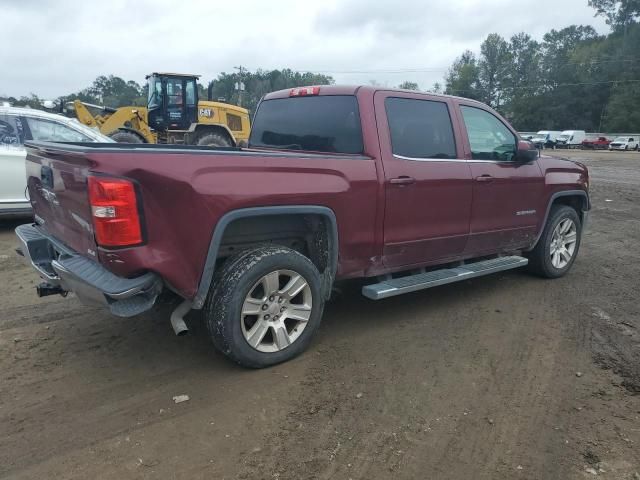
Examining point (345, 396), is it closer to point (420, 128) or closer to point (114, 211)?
point (114, 211)

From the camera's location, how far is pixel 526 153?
202 inches

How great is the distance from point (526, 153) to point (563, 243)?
1.47 metres

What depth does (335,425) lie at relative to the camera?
117 inches

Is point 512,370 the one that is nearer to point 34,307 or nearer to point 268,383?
point 268,383

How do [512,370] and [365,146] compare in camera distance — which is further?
[365,146]

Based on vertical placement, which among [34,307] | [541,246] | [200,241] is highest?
[200,241]

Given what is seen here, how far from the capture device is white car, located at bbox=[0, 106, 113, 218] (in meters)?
7.18

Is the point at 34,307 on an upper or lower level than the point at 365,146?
lower

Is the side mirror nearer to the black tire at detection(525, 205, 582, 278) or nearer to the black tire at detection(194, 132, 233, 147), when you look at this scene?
the black tire at detection(525, 205, 582, 278)

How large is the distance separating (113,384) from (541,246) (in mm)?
4561

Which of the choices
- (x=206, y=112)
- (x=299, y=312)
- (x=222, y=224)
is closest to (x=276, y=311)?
(x=299, y=312)

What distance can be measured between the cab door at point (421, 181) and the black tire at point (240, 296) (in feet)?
3.19

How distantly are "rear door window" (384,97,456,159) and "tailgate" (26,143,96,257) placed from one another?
91.4 inches

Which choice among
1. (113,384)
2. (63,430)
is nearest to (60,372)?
(113,384)
